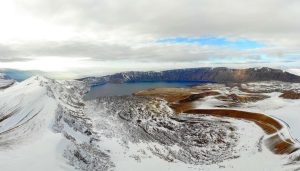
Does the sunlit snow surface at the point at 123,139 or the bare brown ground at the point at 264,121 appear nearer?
the sunlit snow surface at the point at 123,139

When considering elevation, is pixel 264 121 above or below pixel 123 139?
below

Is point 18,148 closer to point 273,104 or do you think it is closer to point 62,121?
point 62,121

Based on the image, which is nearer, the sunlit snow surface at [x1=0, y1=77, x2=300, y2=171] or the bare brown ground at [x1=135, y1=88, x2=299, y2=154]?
the sunlit snow surface at [x1=0, y1=77, x2=300, y2=171]

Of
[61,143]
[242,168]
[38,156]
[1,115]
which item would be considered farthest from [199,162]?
[1,115]

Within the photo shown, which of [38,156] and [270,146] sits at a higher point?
[38,156]

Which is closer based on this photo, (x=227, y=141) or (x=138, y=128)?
(x=227, y=141)

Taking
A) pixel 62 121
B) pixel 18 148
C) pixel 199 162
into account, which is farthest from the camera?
pixel 62 121

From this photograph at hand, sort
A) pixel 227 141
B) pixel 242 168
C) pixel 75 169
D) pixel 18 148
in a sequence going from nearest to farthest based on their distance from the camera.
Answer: pixel 75 169
pixel 18 148
pixel 242 168
pixel 227 141

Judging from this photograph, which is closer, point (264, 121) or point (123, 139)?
point (123, 139)
